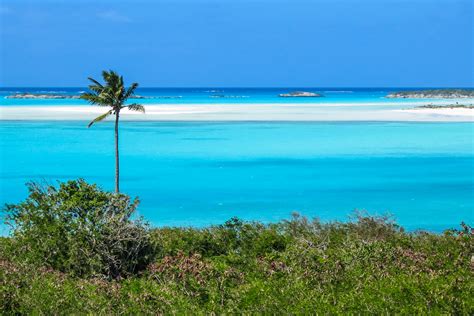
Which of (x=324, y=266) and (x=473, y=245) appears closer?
(x=324, y=266)

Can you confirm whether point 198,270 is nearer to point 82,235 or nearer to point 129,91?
point 82,235

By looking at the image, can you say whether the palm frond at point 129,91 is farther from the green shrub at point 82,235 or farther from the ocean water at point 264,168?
the green shrub at point 82,235

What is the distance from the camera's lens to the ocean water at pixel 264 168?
118 feet

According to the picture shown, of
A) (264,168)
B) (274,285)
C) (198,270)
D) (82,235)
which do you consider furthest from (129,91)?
(274,285)

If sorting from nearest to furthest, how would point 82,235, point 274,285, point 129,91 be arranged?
1. point 274,285
2. point 82,235
3. point 129,91

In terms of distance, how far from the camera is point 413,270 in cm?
1338

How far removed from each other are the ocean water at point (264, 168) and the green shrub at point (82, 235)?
13613 millimetres

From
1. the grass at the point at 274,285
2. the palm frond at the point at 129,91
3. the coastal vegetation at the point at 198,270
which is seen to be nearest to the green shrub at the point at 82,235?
the coastal vegetation at the point at 198,270

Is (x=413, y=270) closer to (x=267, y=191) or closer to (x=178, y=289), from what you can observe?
(x=178, y=289)

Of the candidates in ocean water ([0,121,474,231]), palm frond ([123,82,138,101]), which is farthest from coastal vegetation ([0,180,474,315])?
palm frond ([123,82,138,101])

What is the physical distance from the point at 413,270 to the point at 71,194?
25.6ft

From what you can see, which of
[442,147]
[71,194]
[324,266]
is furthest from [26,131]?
[324,266]

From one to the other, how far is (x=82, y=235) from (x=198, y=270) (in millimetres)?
3193

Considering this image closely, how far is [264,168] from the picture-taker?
4981 centimetres
